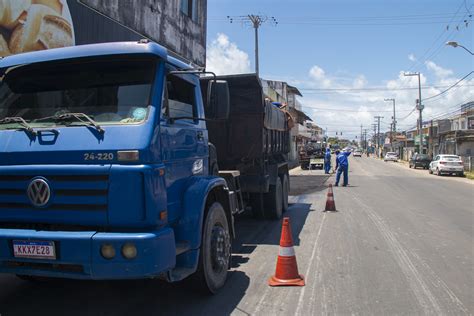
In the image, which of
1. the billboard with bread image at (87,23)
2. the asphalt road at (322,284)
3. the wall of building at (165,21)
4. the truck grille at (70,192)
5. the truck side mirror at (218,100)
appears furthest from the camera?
the wall of building at (165,21)

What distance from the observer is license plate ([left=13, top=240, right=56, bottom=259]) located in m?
3.89

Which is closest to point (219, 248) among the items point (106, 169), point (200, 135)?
point (200, 135)

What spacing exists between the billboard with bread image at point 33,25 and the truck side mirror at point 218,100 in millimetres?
5664

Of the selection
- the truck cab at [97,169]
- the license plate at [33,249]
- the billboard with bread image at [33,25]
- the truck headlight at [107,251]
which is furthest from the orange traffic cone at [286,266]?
the billboard with bread image at [33,25]

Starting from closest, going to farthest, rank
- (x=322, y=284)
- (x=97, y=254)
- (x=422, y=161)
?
1. (x=97, y=254)
2. (x=322, y=284)
3. (x=422, y=161)

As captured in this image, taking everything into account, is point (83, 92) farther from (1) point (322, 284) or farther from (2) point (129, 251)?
(1) point (322, 284)

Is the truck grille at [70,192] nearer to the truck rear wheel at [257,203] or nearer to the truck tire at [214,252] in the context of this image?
the truck tire at [214,252]

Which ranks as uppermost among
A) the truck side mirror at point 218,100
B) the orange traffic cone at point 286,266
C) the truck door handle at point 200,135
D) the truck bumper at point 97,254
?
the truck side mirror at point 218,100

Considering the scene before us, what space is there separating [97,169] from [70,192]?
0.35m

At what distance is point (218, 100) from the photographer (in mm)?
5266

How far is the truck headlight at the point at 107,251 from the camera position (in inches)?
150

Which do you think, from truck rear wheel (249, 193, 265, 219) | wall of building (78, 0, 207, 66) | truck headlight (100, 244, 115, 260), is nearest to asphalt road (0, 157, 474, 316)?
truck rear wheel (249, 193, 265, 219)

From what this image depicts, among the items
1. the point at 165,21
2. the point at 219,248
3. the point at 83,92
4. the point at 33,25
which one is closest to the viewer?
the point at 83,92

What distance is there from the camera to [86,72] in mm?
4516
